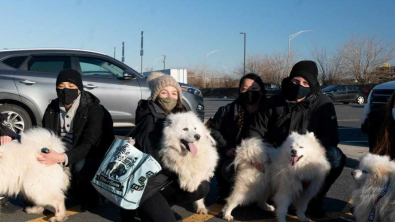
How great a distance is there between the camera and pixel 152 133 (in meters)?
3.82

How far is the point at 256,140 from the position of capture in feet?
13.2

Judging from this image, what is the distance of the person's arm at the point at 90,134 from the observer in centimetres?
396

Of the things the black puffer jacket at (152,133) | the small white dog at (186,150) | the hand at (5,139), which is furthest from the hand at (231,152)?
the hand at (5,139)

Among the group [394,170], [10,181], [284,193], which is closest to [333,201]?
[284,193]

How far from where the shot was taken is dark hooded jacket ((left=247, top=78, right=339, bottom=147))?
4.05 metres

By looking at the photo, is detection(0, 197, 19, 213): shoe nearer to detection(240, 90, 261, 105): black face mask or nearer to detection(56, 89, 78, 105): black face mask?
detection(56, 89, 78, 105): black face mask

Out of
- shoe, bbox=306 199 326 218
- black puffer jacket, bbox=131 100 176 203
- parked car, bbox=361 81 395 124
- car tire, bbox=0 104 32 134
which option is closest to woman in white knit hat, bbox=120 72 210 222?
black puffer jacket, bbox=131 100 176 203

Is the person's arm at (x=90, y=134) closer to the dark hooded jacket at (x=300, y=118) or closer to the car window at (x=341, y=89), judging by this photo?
the dark hooded jacket at (x=300, y=118)

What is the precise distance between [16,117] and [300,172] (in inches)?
221

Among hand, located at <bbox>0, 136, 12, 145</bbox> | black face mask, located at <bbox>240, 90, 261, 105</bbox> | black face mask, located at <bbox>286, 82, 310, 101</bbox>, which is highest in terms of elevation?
black face mask, located at <bbox>286, 82, 310, 101</bbox>

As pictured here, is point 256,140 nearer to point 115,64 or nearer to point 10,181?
point 10,181

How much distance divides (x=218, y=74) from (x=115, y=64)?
162 feet

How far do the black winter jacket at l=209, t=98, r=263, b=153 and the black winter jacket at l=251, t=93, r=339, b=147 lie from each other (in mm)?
188

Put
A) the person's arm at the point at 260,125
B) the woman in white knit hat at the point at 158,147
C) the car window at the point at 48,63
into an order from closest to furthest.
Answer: the woman in white knit hat at the point at 158,147
the person's arm at the point at 260,125
the car window at the point at 48,63
